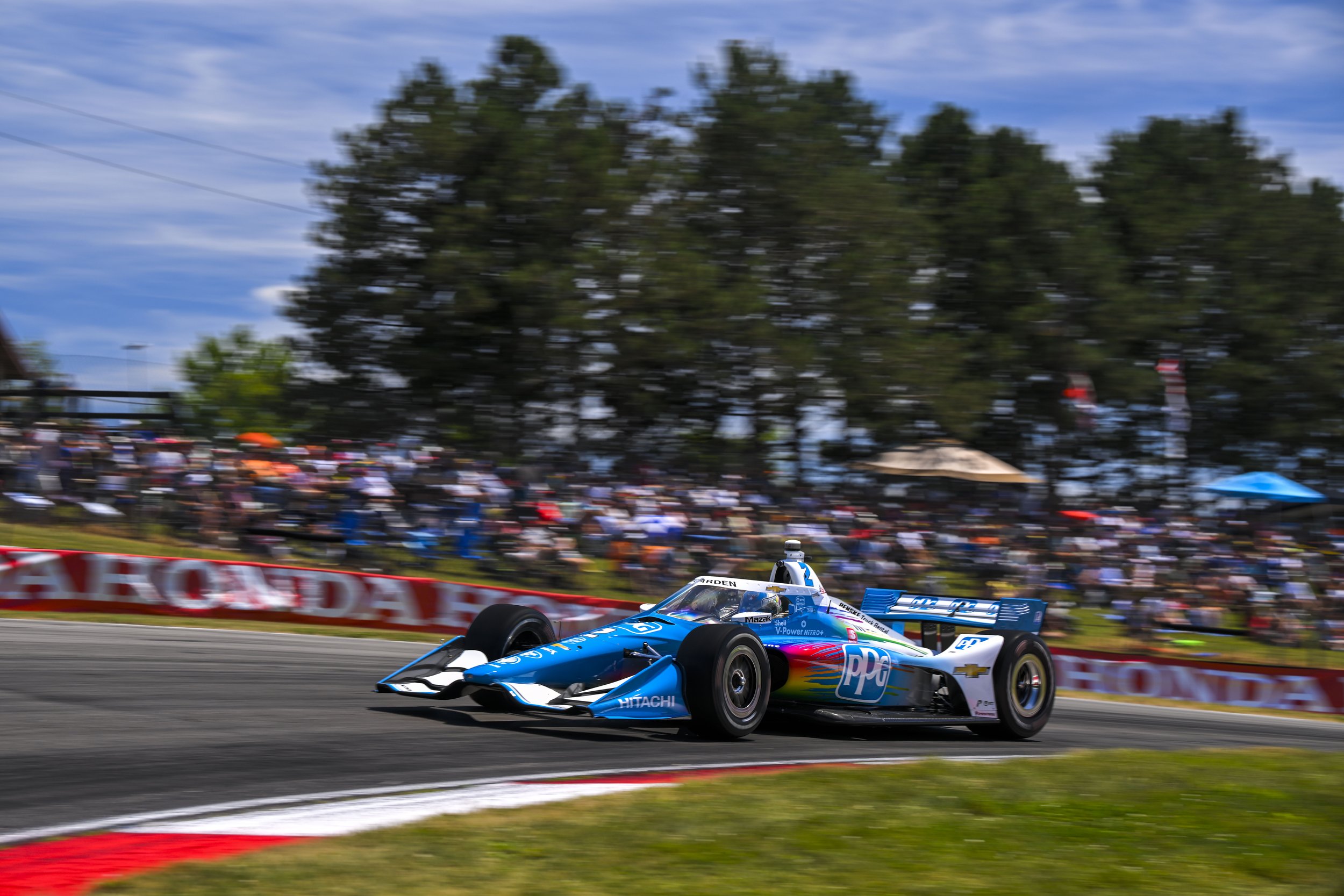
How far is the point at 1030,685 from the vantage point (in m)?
11.7

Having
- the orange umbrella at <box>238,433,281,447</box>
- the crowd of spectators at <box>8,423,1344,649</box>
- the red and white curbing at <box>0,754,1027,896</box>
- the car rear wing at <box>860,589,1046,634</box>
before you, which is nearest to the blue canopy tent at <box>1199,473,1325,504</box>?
the crowd of spectators at <box>8,423,1344,649</box>

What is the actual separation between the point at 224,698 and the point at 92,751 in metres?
2.56

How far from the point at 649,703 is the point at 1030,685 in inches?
168

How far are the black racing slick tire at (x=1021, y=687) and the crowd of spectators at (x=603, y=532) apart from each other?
32.3ft

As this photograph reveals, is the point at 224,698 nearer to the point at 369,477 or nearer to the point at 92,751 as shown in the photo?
the point at 92,751

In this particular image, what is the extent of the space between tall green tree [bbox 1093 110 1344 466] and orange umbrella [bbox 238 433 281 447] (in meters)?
22.2

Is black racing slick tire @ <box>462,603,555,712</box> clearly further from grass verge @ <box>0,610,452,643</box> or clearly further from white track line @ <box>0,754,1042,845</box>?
grass verge @ <box>0,610,452,643</box>

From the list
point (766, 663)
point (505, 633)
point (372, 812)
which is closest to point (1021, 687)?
point (766, 663)

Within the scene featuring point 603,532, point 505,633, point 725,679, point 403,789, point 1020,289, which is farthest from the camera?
point 1020,289

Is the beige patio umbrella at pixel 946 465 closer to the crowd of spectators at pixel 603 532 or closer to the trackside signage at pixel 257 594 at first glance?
the crowd of spectators at pixel 603 532

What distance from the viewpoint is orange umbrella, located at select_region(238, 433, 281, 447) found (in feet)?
72.1

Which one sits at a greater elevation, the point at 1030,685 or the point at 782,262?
the point at 782,262

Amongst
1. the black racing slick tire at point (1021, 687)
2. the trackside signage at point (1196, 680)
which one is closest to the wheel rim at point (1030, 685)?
the black racing slick tire at point (1021, 687)

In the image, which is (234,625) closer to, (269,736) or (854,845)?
(269,736)
